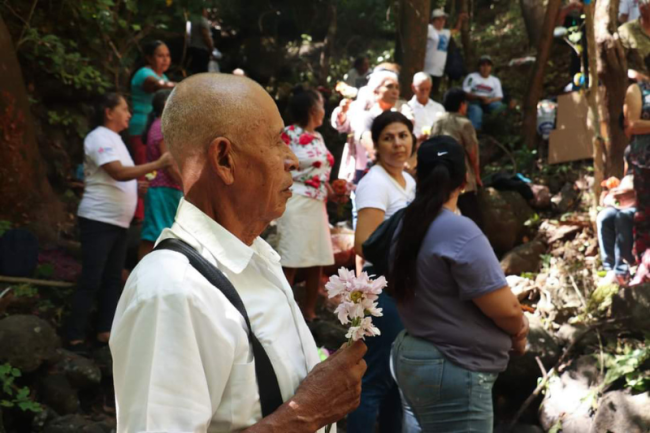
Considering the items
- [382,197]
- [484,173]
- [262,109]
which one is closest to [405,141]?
[382,197]

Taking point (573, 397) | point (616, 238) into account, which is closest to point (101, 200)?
point (573, 397)

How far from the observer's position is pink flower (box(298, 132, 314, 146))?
5.91 metres

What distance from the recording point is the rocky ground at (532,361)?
488 cm

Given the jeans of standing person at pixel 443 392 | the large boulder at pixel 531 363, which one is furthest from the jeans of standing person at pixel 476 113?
the jeans of standing person at pixel 443 392

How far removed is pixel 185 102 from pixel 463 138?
5.93 m

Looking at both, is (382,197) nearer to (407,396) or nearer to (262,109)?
(407,396)

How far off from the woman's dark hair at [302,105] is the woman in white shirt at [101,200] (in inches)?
53.7

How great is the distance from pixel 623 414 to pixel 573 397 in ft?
1.63

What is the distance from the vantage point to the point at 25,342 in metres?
4.93

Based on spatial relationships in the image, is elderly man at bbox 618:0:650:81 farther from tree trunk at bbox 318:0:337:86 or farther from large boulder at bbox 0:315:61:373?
tree trunk at bbox 318:0:337:86

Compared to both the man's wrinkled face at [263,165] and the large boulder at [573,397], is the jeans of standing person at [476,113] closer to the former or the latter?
the large boulder at [573,397]

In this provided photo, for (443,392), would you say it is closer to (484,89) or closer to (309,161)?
(309,161)

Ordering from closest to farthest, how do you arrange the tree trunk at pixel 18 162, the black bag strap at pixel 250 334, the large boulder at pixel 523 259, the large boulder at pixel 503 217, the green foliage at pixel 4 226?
the black bag strap at pixel 250 334, the green foliage at pixel 4 226, the tree trunk at pixel 18 162, the large boulder at pixel 523 259, the large boulder at pixel 503 217

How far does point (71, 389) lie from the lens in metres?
5.16
